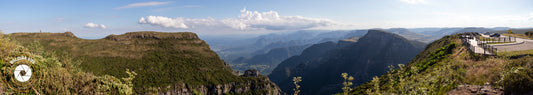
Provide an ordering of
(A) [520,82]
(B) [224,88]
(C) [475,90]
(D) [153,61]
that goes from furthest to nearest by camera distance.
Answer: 1. (B) [224,88]
2. (D) [153,61]
3. (C) [475,90]
4. (A) [520,82]

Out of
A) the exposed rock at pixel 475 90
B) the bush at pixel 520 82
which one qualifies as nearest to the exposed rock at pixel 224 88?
the exposed rock at pixel 475 90

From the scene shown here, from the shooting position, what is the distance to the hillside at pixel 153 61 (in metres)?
123

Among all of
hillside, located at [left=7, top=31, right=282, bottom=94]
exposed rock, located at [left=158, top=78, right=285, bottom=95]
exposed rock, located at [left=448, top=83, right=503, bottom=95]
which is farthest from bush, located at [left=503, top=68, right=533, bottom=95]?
hillside, located at [left=7, top=31, right=282, bottom=94]

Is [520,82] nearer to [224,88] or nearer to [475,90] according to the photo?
[475,90]

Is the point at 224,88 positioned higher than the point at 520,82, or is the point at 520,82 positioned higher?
the point at 520,82

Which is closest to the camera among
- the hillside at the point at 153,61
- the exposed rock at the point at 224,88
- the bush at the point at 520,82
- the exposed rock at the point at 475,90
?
the bush at the point at 520,82

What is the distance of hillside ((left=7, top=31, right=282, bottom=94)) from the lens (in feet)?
404

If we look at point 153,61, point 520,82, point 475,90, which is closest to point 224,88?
point 153,61

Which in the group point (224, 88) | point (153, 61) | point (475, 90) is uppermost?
point (475, 90)

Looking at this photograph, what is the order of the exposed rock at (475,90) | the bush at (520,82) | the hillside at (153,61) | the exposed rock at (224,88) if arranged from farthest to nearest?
the exposed rock at (224,88), the hillside at (153,61), the exposed rock at (475,90), the bush at (520,82)

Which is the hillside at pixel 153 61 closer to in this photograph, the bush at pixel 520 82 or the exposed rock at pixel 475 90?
the exposed rock at pixel 475 90

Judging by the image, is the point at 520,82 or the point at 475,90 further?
the point at 475,90

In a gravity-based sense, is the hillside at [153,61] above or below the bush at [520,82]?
below

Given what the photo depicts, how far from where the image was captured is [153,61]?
490 feet
